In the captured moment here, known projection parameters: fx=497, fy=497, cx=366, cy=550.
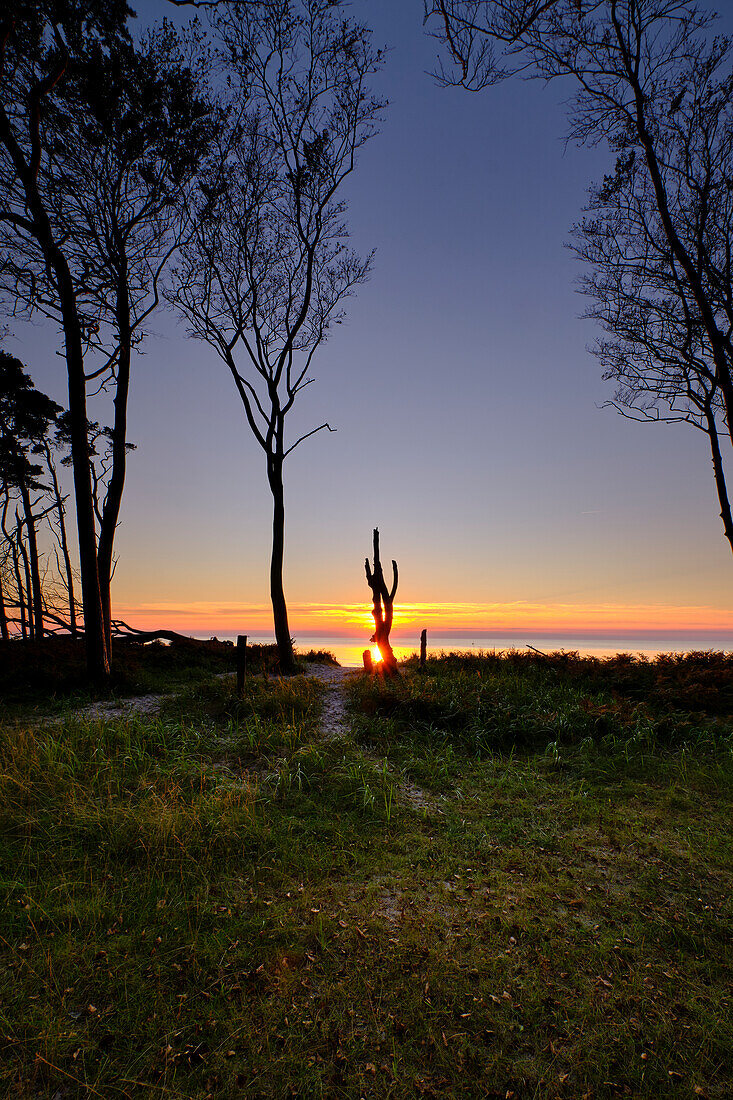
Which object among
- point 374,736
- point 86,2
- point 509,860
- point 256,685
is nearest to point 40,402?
point 86,2

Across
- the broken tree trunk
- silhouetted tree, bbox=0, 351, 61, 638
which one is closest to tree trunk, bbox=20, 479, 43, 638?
silhouetted tree, bbox=0, 351, 61, 638

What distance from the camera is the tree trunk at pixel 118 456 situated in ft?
40.9

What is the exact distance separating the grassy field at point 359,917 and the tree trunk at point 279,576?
21.6ft

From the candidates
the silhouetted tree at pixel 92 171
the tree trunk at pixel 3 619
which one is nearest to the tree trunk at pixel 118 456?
the silhouetted tree at pixel 92 171

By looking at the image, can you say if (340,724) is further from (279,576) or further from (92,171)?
(92,171)

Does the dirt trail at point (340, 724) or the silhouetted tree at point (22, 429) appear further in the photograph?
the silhouetted tree at point (22, 429)

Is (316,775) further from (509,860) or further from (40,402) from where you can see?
(40,402)

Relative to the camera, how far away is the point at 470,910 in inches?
166

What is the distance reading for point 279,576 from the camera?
1525cm

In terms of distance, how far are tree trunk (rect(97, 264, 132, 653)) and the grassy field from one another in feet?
15.6

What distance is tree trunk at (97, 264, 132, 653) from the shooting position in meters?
12.5

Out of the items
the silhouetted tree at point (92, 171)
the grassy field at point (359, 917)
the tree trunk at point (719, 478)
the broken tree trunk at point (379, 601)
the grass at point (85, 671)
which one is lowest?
the grassy field at point (359, 917)

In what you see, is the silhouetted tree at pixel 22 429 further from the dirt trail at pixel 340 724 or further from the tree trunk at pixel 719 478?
the tree trunk at pixel 719 478

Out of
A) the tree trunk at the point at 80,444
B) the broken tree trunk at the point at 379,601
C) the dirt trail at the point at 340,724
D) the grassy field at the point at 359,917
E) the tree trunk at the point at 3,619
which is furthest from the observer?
the tree trunk at the point at 3,619
